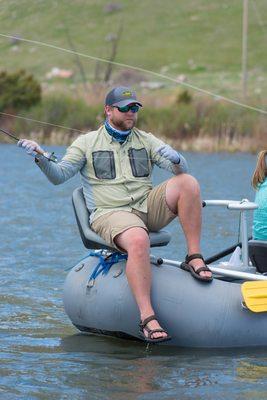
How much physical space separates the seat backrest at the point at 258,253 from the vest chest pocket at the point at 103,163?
3.49 ft

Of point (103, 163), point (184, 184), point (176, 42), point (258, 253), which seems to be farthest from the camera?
point (176, 42)

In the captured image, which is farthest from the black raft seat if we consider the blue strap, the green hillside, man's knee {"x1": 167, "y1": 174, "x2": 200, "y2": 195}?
the green hillside

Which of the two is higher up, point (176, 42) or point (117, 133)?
point (117, 133)

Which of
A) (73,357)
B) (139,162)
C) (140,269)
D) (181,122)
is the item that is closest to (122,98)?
(139,162)

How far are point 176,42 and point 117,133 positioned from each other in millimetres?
62607

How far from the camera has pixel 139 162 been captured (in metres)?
8.55

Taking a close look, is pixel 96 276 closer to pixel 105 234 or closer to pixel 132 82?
pixel 105 234

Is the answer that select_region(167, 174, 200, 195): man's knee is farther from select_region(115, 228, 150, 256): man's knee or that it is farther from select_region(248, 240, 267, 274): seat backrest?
select_region(248, 240, 267, 274): seat backrest

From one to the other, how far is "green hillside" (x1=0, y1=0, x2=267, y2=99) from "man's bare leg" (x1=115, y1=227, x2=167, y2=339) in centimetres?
4353

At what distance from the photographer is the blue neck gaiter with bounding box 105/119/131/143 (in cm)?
852

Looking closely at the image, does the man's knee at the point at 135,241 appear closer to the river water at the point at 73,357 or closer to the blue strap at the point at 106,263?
the blue strap at the point at 106,263

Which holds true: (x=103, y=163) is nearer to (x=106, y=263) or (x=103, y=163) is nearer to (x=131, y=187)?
(x=131, y=187)

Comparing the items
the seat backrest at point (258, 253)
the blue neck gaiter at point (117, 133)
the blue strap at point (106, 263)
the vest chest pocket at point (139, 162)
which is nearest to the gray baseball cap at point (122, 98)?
the blue neck gaiter at point (117, 133)

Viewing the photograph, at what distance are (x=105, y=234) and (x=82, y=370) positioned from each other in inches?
38.5
